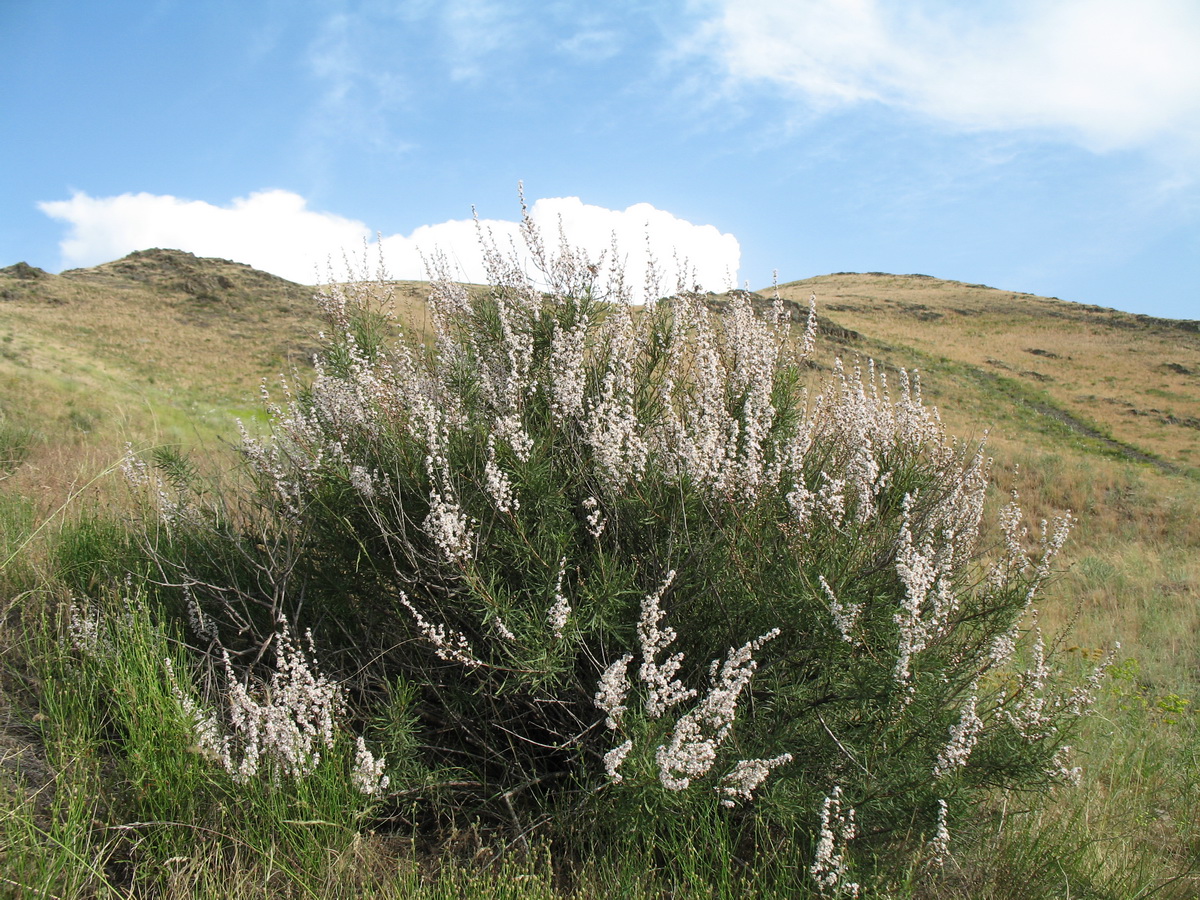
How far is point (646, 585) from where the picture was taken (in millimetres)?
3295

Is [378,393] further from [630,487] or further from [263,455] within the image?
[630,487]

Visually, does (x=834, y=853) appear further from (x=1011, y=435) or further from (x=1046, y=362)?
(x=1046, y=362)

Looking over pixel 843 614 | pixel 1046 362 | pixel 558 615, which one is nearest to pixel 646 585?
pixel 558 615

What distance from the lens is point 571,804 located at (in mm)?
3121

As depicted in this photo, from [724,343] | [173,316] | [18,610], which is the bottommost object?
[18,610]

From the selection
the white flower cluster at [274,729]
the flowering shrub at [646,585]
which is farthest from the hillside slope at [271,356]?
the white flower cluster at [274,729]

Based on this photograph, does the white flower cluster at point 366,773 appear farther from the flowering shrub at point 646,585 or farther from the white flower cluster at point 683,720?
the white flower cluster at point 683,720

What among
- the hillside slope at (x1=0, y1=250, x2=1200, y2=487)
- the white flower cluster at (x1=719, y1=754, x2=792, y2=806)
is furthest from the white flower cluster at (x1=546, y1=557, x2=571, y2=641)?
the hillside slope at (x1=0, y1=250, x2=1200, y2=487)

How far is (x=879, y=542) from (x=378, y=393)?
2.81 meters

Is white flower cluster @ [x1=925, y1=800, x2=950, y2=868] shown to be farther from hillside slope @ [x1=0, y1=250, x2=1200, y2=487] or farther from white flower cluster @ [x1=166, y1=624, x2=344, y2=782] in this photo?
hillside slope @ [x1=0, y1=250, x2=1200, y2=487]

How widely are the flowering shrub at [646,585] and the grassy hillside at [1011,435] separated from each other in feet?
2.29

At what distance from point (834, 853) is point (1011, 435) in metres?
37.7

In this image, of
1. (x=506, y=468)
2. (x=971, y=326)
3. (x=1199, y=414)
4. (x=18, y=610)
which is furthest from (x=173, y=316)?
(x=971, y=326)

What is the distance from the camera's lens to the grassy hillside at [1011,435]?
11.5 ft
